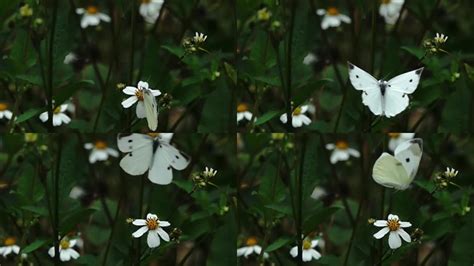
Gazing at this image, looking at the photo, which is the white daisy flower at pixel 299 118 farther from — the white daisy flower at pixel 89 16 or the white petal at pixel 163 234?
the white daisy flower at pixel 89 16

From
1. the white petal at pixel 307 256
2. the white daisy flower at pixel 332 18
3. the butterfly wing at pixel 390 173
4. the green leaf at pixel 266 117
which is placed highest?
the white daisy flower at pixel 332 18

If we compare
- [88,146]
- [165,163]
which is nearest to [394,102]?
[165,163]

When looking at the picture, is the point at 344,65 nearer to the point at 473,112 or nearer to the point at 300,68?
the point at 300,68

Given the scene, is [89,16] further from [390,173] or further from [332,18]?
[390,173]

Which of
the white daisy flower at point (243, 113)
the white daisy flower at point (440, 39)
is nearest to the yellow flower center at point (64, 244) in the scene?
the white daisy flower at point (243, 113)

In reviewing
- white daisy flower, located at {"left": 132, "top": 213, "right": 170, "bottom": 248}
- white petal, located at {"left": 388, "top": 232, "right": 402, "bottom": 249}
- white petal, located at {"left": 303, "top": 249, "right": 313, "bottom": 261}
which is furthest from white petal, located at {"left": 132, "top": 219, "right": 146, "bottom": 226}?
white petal, located at {"left": 388, "top": 232, "right": 402, "bottom": 249}

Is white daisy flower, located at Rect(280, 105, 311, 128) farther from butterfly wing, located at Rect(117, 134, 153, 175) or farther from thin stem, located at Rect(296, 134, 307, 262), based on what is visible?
butterfly wing, located at Rect(117, 134, 153, 175)
